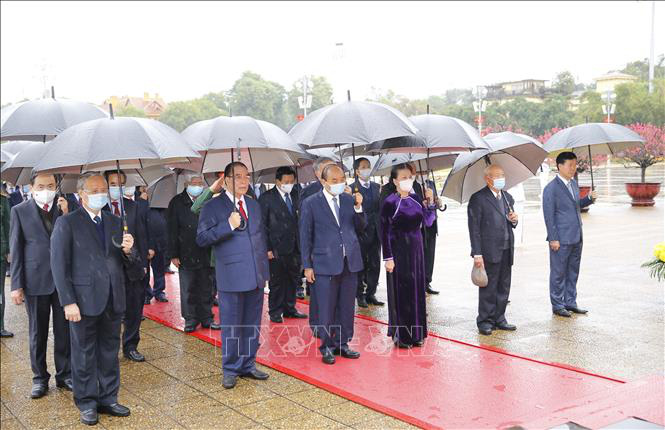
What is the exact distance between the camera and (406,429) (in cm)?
422

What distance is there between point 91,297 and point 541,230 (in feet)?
41.1

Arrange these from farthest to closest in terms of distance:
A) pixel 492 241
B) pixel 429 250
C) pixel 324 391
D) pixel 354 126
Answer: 1. pixel 429 250
2. pixel 492 241
3. pixel 354 126
4. pixel 324 391

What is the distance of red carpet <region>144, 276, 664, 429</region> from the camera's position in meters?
4.31

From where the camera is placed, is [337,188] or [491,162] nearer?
[337,188]

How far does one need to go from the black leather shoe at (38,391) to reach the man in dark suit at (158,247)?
2.79 m

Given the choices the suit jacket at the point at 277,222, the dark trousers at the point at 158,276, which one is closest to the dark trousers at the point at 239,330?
the suit jacket at the point at 277,222

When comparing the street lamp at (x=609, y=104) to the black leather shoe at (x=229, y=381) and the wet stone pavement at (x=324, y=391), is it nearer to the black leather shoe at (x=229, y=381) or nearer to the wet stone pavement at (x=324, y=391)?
the wet stone pavement at (x=324, y=391)

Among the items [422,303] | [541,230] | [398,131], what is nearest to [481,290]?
[422,303]

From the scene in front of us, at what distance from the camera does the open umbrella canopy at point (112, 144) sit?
4.51 metres

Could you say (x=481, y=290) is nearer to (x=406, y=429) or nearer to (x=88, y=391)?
(x=406, y=429)

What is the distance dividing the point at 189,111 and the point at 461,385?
34459 mm

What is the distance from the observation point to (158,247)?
849cm

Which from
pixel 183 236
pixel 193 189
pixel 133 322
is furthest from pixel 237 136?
pixel 133 322

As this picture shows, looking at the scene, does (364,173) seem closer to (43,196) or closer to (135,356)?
(135,356)
